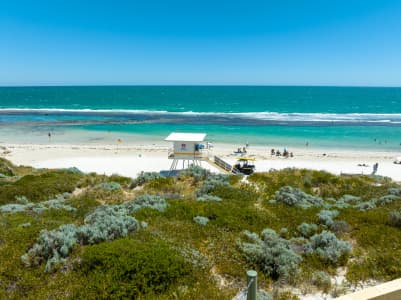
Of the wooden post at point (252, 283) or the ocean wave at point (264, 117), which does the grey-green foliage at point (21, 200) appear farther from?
the ocean wave at point (264, 117)

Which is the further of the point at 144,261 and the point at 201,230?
the point at 201,230

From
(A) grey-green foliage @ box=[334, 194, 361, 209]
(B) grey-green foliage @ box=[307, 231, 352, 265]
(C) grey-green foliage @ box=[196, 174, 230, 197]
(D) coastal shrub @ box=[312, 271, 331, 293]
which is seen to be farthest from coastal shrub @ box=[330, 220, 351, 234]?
(C) grey-green foliage @ box=[196, 174, 230, 197]

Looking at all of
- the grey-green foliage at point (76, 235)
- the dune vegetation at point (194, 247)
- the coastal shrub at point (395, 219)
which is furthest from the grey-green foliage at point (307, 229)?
the grey-green foliage at point (76, 235)

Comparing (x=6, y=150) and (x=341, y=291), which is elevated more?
(x=341, y=291)

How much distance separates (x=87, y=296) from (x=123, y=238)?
5.23 feet

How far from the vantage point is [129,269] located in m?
4.32

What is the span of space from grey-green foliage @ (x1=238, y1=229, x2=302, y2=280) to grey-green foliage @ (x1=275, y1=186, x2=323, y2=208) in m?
3.13

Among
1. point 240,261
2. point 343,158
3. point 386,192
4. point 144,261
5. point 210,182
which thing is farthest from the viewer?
point 343,158

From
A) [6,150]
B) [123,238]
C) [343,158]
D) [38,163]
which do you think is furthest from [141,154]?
[123,238]

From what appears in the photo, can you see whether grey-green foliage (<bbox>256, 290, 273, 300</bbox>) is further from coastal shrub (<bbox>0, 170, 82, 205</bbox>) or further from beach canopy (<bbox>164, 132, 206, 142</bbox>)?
beach canopy (<bbox>164, 132, 206, 142</bbox>)

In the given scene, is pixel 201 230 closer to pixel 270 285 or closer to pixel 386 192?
pixel 270 285

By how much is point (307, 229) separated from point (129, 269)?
4343 millimetres

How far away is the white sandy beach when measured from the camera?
1977cm

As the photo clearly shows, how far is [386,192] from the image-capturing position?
33.5ft
